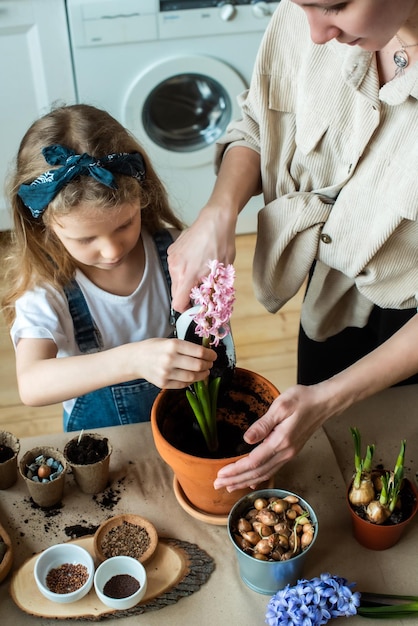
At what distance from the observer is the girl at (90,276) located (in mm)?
1120

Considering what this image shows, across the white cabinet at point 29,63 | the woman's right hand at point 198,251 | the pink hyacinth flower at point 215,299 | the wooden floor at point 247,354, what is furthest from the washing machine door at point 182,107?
the pink hyacinth flower at point 215,299

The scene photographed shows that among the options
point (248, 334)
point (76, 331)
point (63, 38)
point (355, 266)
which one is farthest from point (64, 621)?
point (63, 38)

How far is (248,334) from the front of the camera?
2654mm

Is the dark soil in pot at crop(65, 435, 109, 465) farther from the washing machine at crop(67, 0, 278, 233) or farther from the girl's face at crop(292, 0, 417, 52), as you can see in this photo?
the washing machine at crop(67, 0, 278, 233)

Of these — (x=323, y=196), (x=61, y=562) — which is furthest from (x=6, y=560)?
(x=323, y=196)

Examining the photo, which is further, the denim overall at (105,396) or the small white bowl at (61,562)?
the denim overall at (105,396)

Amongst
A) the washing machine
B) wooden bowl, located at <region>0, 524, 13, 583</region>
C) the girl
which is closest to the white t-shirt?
the girl

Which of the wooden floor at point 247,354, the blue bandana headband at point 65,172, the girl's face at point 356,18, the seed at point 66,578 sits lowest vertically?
the wooden floor at point 247,354

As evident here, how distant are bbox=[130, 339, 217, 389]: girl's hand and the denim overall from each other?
0.33 m

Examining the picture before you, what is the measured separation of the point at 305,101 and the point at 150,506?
0.73 meters

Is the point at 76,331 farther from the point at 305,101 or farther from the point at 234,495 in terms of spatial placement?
the point at 305,101

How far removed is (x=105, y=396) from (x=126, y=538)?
426 millimetres

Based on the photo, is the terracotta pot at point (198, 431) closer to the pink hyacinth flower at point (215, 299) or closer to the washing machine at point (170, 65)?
the pink hyacinth flower at point (215, 299)

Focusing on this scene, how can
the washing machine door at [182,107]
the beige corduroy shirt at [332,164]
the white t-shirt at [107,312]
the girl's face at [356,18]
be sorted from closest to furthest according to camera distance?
the girl's face at [356,18]
the beige corduroy shirt at [332,164]
the white t-shirt at [107,312]
the washing machine door at [182,107]
